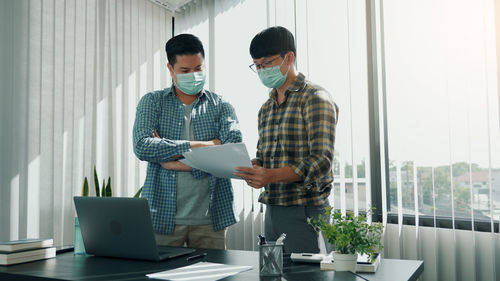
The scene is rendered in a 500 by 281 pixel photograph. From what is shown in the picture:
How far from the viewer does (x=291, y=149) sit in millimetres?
1834

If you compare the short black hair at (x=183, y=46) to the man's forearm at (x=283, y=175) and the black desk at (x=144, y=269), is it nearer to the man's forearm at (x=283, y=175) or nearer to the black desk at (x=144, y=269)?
the man's forearm at (x=283, y=175)

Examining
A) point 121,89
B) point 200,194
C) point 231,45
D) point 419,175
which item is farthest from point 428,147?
point 121,89

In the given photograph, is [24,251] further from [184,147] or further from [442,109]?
[442,109]

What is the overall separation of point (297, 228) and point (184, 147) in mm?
668

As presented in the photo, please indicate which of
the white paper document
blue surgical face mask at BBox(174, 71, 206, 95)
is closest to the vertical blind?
blue surgical face mask at BBox(174, 71, 206, 95)

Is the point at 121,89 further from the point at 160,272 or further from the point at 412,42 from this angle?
the point at 160,272

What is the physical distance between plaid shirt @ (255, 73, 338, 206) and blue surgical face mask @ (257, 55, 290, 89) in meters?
0.09

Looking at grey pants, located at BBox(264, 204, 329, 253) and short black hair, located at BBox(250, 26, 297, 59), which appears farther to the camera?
short black hair, located at BBox(250, 26, 297, 59)

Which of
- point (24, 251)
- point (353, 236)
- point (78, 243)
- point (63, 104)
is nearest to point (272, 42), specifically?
point (353, 236)

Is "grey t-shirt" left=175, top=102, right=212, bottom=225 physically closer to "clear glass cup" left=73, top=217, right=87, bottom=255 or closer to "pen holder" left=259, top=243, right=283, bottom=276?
"clear glass cup" left=73, top=217, right=87, bottom=255

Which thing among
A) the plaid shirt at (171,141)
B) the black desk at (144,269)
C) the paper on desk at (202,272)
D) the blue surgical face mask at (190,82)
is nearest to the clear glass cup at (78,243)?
the black desk at (144,269)

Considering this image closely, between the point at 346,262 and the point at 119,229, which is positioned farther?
the point at 119,229

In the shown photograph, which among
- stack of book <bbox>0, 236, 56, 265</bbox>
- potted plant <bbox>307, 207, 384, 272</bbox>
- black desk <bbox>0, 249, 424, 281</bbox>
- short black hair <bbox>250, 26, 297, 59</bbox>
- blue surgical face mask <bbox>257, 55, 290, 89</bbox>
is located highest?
short black hair <bbox>250, 26, 297, 59</bbox>

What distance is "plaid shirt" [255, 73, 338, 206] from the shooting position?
1716 mm
